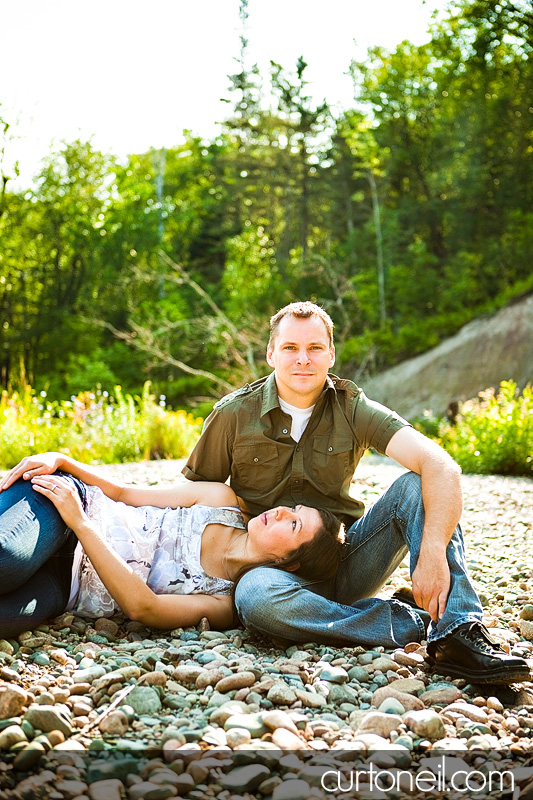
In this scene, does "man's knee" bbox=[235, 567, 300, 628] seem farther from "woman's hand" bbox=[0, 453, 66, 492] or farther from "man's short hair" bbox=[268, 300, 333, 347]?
"man's short hair" bbox=[268, 300, 333, 347]

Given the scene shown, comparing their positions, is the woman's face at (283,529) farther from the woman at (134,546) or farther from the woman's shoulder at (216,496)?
the woman's shoulder at (216,496)

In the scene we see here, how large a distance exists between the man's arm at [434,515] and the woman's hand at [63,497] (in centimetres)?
133

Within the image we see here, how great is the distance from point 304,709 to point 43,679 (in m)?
0.86

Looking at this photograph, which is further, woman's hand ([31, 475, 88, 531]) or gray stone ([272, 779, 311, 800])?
woman's hand ([31, 475, 88, 531])

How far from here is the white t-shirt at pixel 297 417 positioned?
136 inches

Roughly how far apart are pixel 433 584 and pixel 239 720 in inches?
36.1

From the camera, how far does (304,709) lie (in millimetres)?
2359

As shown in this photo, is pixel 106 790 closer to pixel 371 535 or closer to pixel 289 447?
pixel 371 535

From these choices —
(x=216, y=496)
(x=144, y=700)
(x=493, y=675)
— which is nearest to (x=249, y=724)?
(x=144, y=700)

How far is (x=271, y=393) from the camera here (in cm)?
347

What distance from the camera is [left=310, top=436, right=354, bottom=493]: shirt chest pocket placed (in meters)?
3.37

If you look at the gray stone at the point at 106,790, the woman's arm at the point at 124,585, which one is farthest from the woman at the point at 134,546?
the gray stone at the point at 106,790

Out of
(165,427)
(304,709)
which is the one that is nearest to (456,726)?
(304,709)

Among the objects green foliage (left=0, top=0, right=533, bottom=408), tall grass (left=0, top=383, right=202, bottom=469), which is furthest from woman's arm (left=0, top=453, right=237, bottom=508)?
green foliage (left=0, top=0, right=533, bottom=408)
